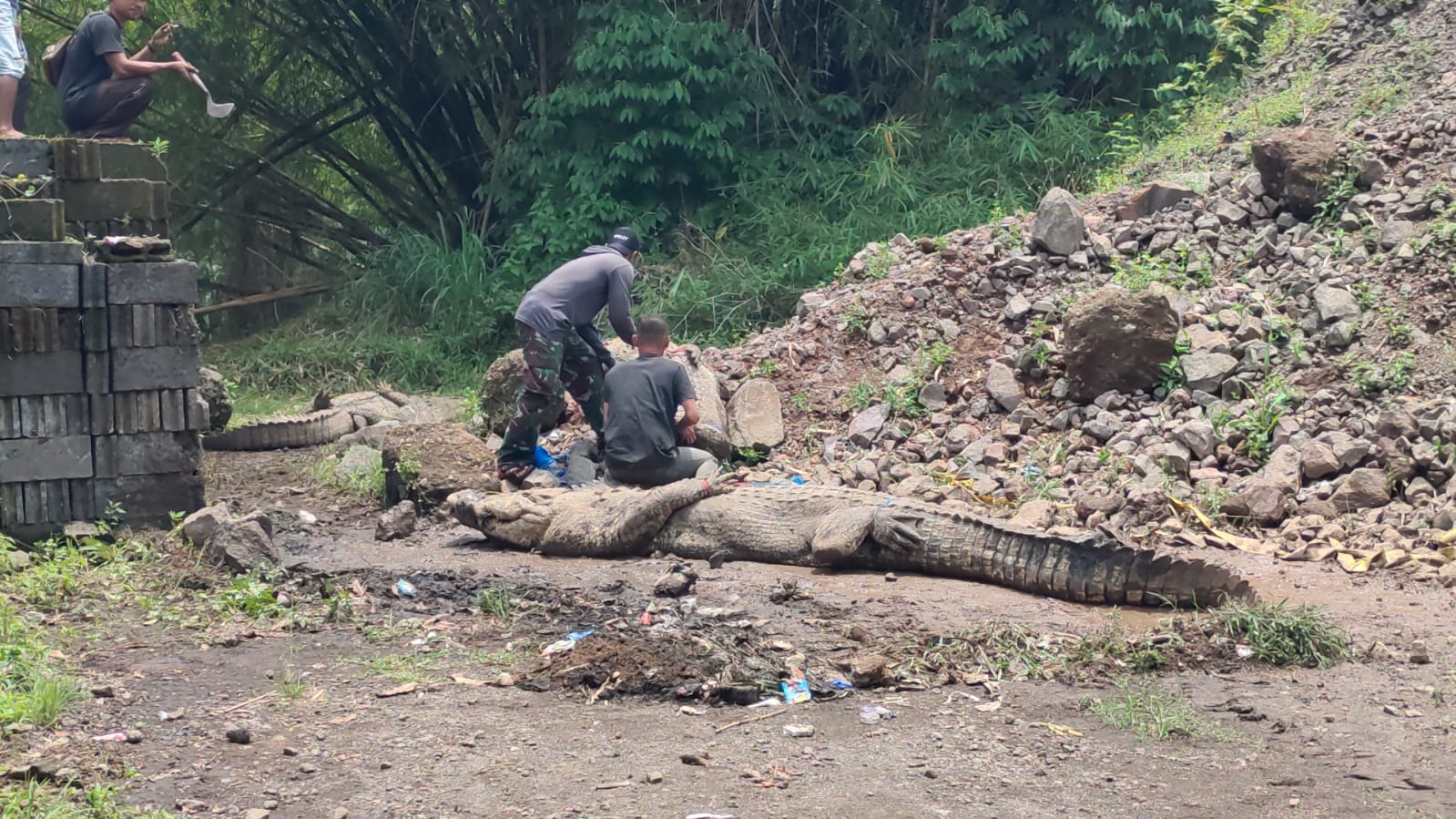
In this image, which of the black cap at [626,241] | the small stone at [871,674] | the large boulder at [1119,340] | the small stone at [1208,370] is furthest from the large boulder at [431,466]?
the small stone at [1208,370]

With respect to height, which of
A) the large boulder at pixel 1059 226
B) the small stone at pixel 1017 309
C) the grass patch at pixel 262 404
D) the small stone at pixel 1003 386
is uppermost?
the large boulder at pixel 1059 226

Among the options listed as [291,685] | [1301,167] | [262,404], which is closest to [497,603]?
[291,685]

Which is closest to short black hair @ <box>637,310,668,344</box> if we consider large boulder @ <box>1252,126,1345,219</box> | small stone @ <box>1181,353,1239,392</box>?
small stone @ <box>1181,353,1239,392</box>

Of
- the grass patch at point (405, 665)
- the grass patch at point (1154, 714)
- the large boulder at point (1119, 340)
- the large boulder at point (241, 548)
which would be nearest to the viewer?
the grass patch at point (1154, 714)

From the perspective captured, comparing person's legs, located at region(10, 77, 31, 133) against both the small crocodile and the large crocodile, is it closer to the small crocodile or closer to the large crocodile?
the small crocodile

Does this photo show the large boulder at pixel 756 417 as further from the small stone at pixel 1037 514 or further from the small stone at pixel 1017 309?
the small stone at pixel 1037 514

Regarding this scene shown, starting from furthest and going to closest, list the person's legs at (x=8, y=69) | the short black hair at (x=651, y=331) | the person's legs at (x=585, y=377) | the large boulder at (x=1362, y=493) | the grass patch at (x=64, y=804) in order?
the person's legs at (x=585, y=377), the short black hair at (x=651, y=331), the person's legs at (x=8, y=69), the large boulder at (x=1362, y=493), the grass patch at (x=64, y=804)

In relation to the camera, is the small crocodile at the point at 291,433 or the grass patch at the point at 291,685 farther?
the small crocodile at the point at 291,433

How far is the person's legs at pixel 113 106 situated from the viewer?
824cm

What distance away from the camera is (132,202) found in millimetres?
7344

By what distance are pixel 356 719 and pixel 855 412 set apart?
17.4 feet

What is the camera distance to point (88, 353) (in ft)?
23.0

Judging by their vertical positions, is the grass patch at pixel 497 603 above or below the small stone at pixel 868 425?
below

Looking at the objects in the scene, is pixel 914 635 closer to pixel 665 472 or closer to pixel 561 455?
pixel 665 472
